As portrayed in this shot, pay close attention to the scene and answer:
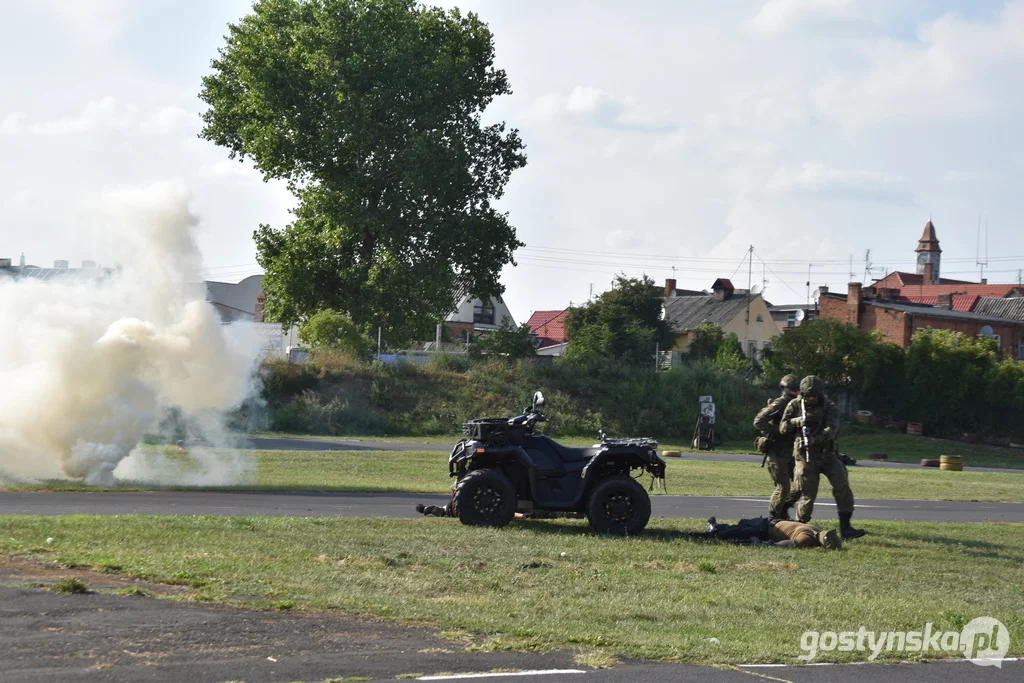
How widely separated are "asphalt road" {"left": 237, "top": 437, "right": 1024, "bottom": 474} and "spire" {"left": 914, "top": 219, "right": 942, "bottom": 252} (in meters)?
87.6

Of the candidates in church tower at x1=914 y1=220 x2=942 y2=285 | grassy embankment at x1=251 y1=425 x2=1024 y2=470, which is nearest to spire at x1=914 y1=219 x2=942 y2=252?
church tower at x1=914 y1=220 x2=942 y2=285

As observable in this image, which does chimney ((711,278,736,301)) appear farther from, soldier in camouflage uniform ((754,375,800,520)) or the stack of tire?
soldier in camouflage uniform ((754,375,800,520))

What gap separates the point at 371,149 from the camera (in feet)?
157

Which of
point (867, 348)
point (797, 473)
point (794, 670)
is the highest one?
point (867, 348)

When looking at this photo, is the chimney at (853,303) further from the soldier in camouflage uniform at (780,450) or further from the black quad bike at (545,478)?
the black quad bike at (545,478)

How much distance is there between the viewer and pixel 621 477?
48.8ft

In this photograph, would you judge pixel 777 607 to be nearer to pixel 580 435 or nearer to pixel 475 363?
pixel 580 435

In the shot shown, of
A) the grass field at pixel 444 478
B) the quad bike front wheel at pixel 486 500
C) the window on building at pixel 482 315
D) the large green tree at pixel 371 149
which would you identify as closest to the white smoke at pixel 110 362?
the grass field at pixel 444 478

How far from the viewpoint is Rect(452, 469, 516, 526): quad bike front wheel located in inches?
577

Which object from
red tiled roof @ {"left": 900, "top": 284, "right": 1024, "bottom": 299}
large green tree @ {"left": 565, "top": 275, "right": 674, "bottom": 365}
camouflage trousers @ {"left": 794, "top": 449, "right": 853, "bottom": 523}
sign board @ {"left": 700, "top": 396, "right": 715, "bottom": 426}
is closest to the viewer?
camouflage trousers @ {"left": 794, "top": 449, "right": 853, "bottom": 523}

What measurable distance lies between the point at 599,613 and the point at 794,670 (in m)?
2.06

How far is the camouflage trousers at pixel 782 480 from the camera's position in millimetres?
15609

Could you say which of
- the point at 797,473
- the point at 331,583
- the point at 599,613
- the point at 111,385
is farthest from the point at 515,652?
the point at 111,385

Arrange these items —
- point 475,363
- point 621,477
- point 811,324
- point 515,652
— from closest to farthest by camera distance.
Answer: point 515,652, point 621,477, point 475,363, point 811,324
